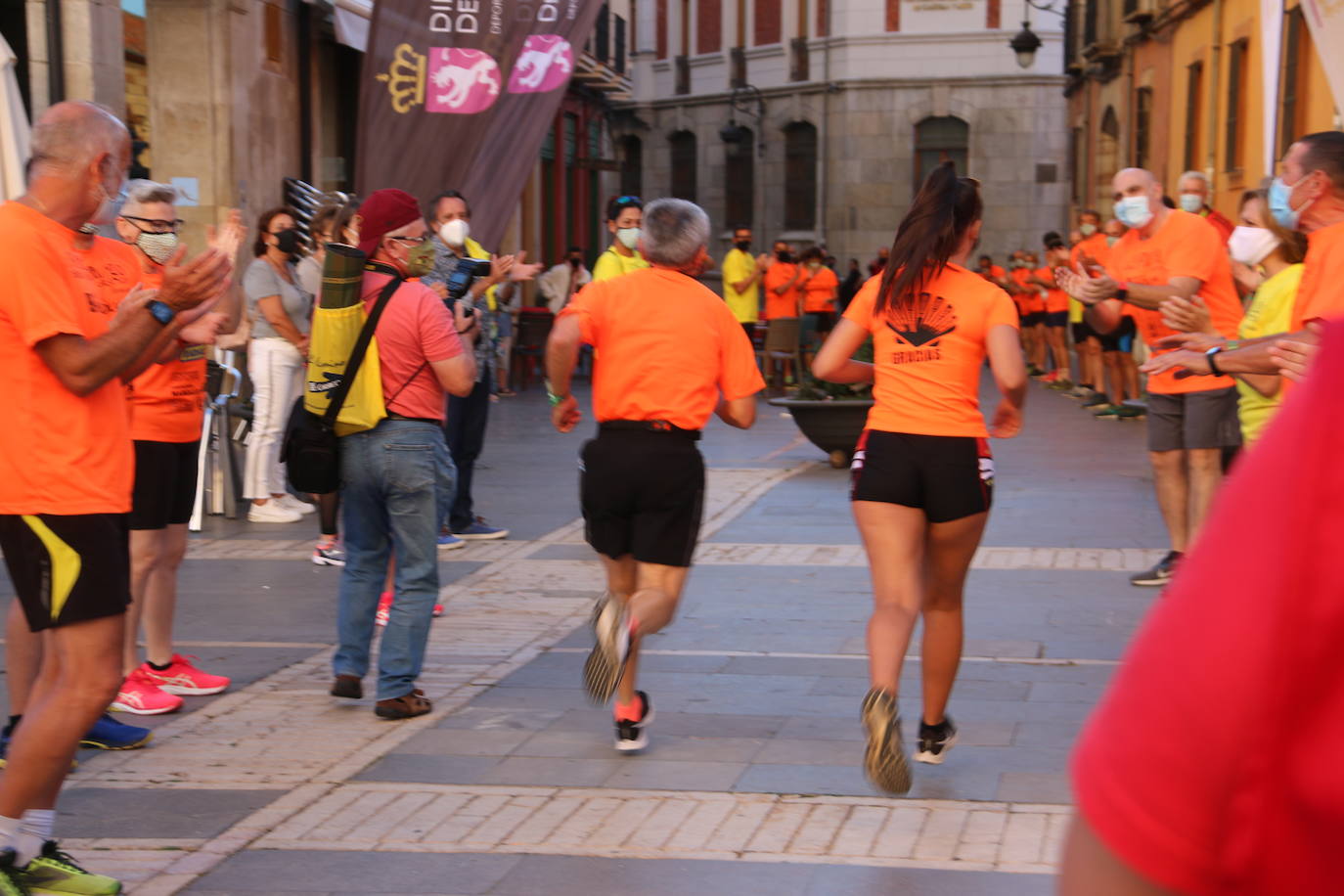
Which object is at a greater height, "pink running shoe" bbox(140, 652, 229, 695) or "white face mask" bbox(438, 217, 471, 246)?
"white face mask" bbox(438, 217, 471, 246)

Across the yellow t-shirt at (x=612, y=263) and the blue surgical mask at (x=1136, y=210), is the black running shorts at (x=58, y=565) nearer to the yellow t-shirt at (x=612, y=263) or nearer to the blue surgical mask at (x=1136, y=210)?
the blue surgical mask at (x=1136, y=210)

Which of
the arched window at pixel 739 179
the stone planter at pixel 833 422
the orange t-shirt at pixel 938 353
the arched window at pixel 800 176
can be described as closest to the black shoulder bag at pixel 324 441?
the orange t-shirt at pixel 938 353

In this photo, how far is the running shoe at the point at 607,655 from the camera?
532 centimetres

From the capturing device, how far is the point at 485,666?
6961 millimetres

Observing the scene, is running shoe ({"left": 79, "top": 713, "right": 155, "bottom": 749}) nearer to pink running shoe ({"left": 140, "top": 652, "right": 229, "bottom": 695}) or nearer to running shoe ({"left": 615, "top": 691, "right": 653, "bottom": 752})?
pink running shoe ({"left": 140, "top": 652, "right": 229, "bottom": 695})

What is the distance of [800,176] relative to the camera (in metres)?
44.7

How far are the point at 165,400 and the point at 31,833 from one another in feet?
7.58

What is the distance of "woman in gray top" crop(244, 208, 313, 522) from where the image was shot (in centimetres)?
1026

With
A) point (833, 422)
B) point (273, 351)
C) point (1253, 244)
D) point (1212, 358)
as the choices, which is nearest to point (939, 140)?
point (833, 422)

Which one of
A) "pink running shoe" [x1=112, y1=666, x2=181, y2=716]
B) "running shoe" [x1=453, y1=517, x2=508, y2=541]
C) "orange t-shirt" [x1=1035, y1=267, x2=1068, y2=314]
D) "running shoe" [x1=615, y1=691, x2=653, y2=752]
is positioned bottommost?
"running shoe" [x1=453, y1=517, x2=508, y2=541]

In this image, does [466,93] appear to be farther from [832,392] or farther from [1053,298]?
[1053,298]

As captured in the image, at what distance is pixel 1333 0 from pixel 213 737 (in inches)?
188

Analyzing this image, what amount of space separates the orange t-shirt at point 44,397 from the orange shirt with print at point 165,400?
1.83 meters

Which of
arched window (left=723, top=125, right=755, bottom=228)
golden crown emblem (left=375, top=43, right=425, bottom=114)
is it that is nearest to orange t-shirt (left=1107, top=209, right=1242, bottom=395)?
golden crown emblem (left=375, top=43, right=425, bottom=114)
